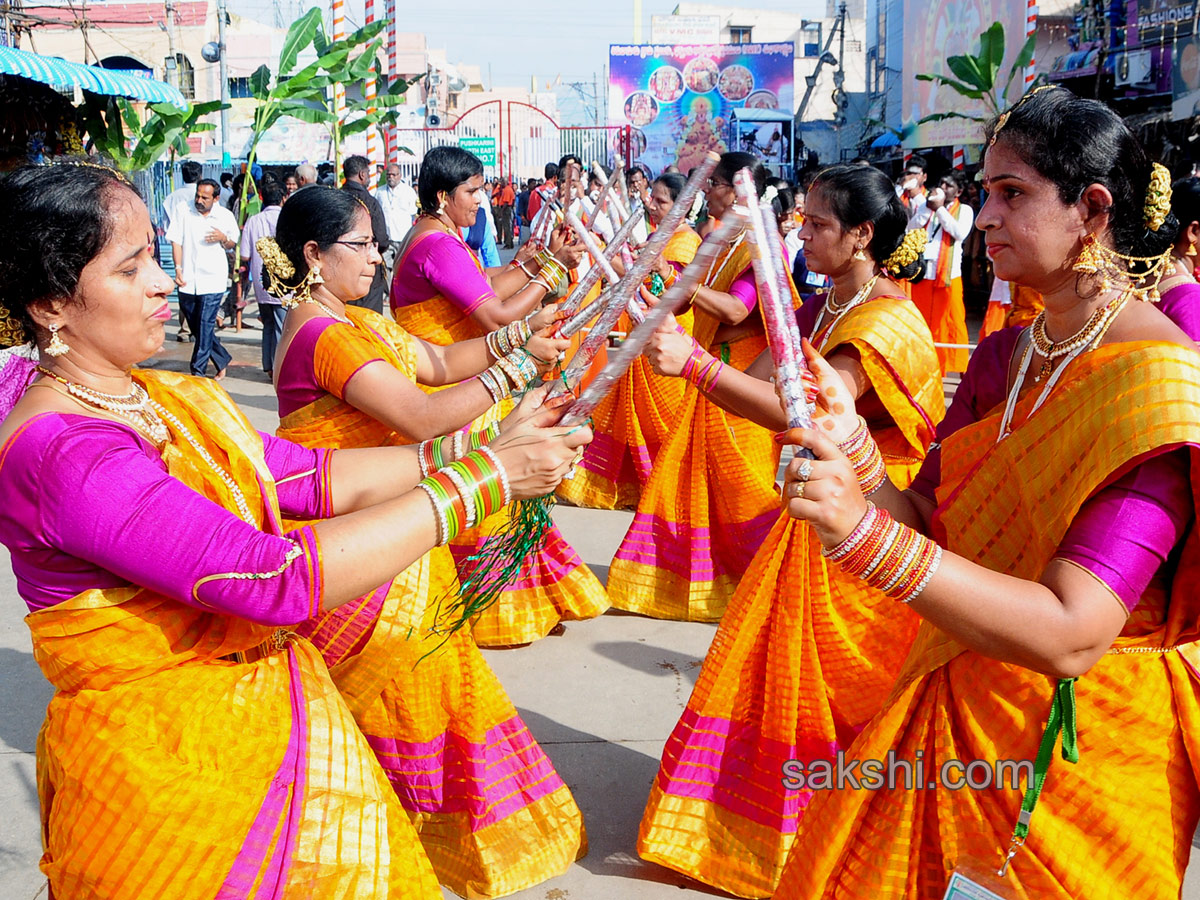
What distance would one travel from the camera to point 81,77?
1012 centimetres

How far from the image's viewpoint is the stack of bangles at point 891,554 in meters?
1.47

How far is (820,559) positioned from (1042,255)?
3.84 ft

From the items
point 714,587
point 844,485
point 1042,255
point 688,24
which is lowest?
point 714,587

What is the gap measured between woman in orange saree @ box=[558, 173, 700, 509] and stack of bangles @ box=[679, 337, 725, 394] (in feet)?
10.1

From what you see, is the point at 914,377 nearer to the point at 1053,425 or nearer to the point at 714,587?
the point at 1053,425

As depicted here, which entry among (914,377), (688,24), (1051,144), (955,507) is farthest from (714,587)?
(688,24)

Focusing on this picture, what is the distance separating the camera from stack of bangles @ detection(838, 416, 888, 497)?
6.04 ft

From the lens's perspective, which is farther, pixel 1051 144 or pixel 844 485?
pixel 1051 144

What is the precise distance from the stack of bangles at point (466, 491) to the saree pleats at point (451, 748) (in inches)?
35.5

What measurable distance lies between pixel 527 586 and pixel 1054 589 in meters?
3.02

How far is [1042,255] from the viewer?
Result: 1.72m

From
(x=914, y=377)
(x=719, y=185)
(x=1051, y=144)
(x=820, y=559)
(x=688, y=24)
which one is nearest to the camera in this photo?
(x=1051, y=144)

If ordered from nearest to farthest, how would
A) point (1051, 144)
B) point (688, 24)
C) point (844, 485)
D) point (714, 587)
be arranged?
point (844, 485) < point (1051, 144) < point (714, 587) < point (688, 24)

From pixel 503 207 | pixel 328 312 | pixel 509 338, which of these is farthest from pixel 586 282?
pixel 503 207
